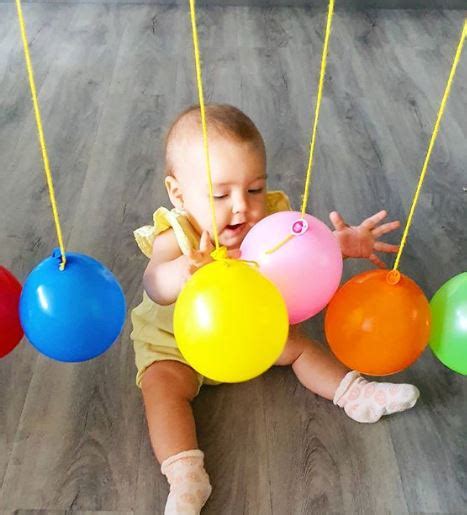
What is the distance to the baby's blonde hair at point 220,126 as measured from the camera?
35.7 inches

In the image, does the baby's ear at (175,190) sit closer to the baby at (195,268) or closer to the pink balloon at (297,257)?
the baby at (195,268)

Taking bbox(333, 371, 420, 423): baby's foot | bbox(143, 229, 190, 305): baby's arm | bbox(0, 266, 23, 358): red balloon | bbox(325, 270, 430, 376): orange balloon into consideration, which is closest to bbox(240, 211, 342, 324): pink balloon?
bbox(325, 270, 430, 376): orange balloon

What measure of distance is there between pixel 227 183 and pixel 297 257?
247 millimetres

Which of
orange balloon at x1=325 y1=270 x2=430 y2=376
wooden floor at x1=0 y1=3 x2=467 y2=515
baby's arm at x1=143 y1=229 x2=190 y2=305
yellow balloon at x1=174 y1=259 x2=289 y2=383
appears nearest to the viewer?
yellow balloon at x1=174 y1=259 x2=289 y2=383

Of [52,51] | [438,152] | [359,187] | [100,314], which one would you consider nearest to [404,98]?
[438,152]

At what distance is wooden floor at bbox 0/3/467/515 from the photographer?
37.6 inches

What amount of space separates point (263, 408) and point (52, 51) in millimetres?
1507

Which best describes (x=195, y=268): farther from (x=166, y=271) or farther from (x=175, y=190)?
(x=175, y=190)

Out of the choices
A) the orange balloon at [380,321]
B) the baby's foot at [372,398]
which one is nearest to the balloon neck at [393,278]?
the orange balloon at [380,321]

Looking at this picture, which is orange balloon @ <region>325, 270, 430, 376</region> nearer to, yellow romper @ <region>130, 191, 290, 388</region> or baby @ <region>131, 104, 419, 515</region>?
baby @ <region>131, 104, 419, 515</region>

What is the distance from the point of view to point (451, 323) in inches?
28.5

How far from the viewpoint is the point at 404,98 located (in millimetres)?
1940

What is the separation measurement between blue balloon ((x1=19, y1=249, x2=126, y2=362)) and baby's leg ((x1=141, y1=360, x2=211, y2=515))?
32 centimetres

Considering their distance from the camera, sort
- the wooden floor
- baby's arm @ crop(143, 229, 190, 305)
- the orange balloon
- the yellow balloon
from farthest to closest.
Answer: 1. the wooden floor
2. baby's arm @ crop(143, 229, 190, 305)
3. the orange balloon
4. the yellow balloon
